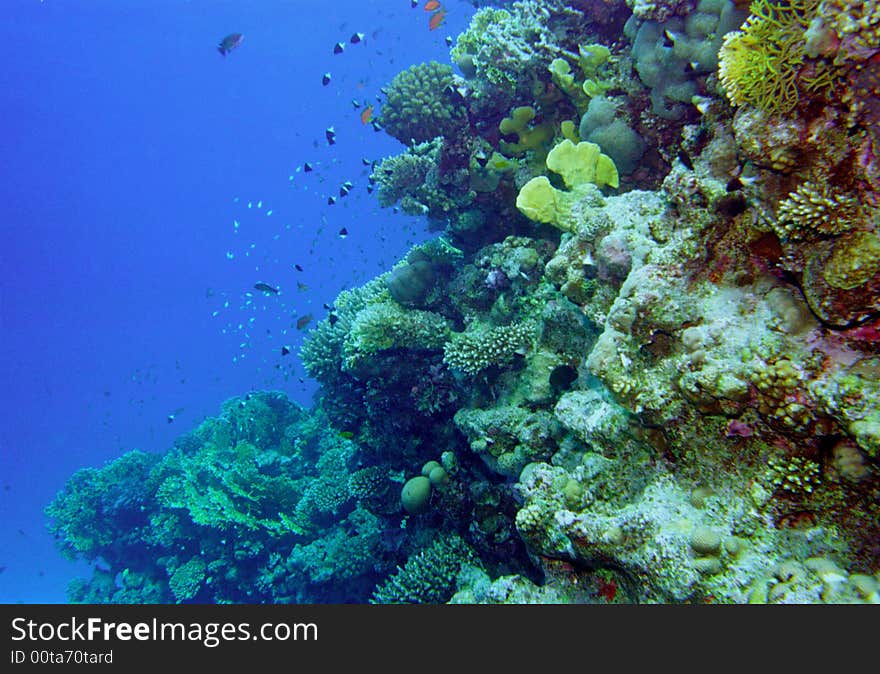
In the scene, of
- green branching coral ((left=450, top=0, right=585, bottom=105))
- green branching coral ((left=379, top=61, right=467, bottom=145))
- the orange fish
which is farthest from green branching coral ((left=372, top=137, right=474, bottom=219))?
the orange fish

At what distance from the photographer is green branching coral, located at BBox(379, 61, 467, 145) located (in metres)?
8.34

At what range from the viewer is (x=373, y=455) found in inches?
337

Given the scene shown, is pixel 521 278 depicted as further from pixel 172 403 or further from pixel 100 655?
pixel 172 403

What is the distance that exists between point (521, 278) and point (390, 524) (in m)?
4.70

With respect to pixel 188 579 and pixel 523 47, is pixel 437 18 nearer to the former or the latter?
pixel 523 47

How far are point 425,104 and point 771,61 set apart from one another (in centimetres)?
660

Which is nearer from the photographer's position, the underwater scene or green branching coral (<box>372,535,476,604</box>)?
the underwater scene

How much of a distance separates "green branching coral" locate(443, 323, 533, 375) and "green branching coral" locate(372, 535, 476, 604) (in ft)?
7.45

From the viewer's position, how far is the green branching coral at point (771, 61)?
276 centimetres

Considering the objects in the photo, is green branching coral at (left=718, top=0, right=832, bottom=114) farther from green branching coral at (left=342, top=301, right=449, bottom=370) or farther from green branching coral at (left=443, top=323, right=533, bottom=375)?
green branching coral at (left=342, top=301, right=449, bottom=370)

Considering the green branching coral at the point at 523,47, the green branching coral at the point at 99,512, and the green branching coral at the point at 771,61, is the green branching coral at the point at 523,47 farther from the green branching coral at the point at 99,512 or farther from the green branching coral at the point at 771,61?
the green branching coral at the point at 99,512

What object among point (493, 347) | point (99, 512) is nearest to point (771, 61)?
point (493, 347)

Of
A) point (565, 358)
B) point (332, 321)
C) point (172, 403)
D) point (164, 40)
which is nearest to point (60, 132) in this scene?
point (164, 40)

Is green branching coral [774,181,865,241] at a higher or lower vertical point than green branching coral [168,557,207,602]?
lower
